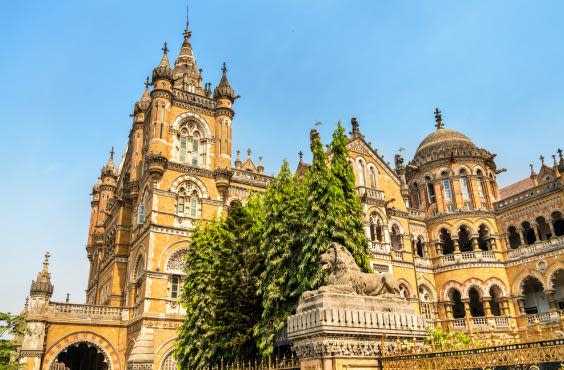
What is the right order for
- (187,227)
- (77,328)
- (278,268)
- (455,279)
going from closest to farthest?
(278,268)
(77,328)
(187,227)
(455,279)

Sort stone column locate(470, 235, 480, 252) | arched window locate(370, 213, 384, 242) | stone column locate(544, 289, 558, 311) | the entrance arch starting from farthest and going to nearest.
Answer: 1. stone column locate(470, 235, 480, 252)
2. arched window locate(370, 213, 384, 242)
3. stone column locate(544, 289, 558, 311)
4. the entrance arch

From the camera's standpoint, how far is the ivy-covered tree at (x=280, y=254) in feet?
55.9

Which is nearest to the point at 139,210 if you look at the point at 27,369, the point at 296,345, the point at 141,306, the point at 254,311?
the point at 141,306

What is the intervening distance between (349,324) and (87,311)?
22405 millimetres

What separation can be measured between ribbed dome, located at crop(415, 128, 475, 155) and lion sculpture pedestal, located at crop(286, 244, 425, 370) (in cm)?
3131

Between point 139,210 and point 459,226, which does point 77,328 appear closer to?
point 139,210

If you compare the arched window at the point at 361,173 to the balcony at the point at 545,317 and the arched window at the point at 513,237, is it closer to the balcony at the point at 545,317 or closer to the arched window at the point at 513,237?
the arched window at the point at 513,237

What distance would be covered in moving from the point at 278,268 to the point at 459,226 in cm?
1922

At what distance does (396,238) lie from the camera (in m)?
31.8

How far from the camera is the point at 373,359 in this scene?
620cm

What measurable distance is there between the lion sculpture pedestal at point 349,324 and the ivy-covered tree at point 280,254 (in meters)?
9.99

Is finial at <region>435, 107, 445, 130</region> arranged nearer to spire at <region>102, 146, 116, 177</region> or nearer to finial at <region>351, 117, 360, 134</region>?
finial at <region>351, 117, 360, 134</region>

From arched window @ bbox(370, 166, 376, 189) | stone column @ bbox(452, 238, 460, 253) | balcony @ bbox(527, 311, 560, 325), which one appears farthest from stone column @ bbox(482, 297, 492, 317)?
arched window @ bbox(370, 166, 376, 189)

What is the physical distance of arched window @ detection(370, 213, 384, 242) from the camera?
97.5ft
